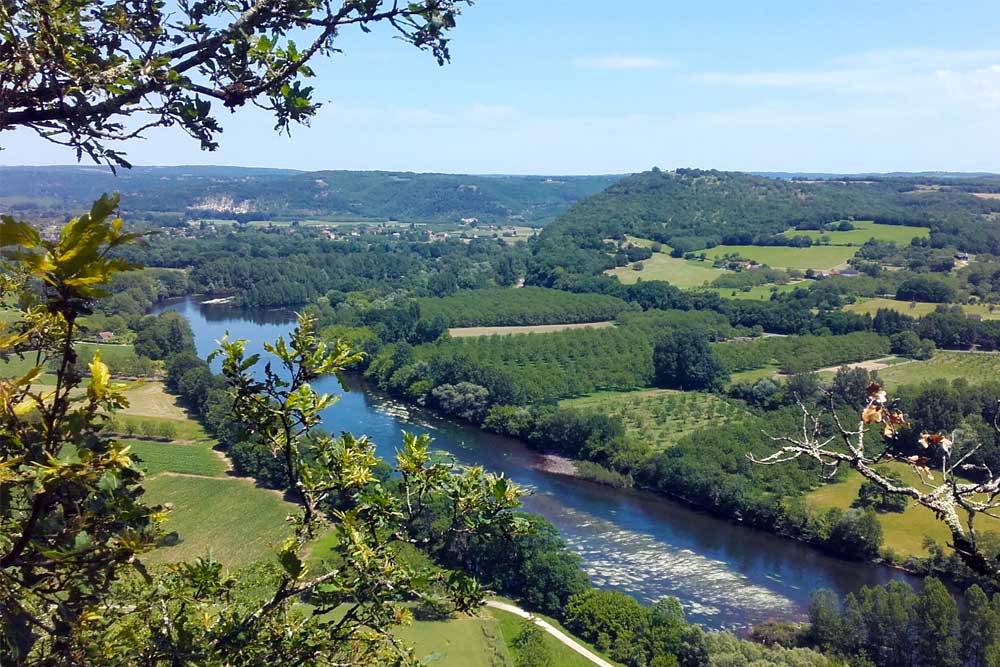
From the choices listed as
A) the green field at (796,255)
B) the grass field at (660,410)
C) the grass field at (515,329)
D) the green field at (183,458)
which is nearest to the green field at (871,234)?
the green field at (796,255)

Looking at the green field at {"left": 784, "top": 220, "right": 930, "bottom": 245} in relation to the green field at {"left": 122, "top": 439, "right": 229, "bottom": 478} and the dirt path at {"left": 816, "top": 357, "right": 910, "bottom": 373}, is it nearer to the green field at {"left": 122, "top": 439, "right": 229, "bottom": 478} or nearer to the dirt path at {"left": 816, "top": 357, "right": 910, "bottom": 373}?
the dirt path at {"left": 816, "top": 357, "right": 910, "bottom": 373}

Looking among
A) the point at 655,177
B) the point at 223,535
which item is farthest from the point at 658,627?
the point at 655,177

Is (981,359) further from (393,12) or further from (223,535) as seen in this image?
(393,12)

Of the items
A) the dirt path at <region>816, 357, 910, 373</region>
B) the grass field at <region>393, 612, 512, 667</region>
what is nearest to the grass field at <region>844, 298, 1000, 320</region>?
the dirt path at <region>816, 357, 910, 373</region>

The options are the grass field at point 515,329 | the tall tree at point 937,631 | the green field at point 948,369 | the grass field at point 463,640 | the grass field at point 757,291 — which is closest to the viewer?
the tall tree at point 937,631

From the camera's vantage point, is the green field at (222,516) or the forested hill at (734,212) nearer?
the green field at (222,516)

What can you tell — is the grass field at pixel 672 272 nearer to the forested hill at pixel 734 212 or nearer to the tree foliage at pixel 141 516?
the forested hill at pixel 734 212

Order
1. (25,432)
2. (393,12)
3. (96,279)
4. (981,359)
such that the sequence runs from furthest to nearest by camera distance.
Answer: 1. (981,359)
2. (393,12)
3. (25,432)
4. (96,279)
